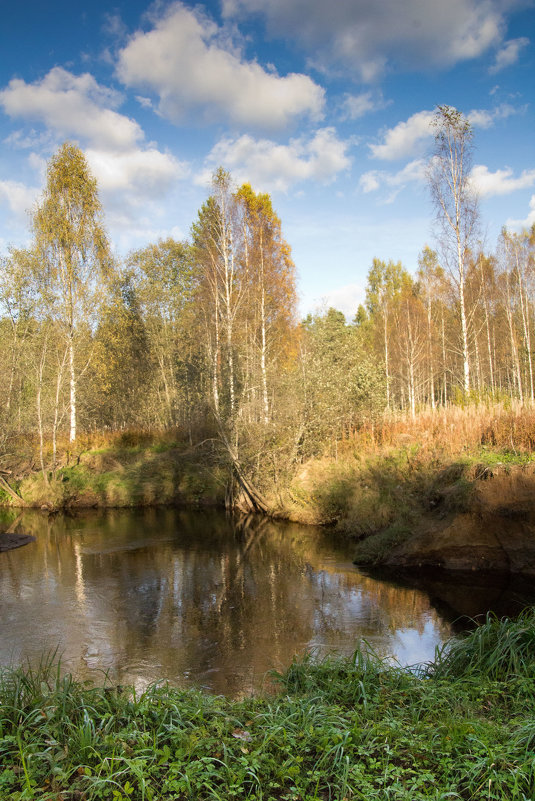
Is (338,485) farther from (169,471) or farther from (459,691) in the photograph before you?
(459,691)

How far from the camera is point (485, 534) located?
37.6 feet

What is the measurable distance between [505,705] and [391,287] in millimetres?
47679

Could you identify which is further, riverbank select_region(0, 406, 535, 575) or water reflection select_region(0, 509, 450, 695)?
riverbank select_region(0, 406, 535, 575)

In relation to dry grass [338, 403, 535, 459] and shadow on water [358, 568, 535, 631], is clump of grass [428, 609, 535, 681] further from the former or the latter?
dry grass [338, 403, 535, 459]

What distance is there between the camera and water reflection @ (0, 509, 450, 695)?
727 cm

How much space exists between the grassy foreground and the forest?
40.8 feet

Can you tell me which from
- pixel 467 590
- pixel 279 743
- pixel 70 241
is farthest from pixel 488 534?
pixel 70 241

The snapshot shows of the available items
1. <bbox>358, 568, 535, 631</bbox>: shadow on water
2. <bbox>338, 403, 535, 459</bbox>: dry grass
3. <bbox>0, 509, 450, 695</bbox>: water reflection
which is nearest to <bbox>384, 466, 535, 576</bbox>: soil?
<bbox>358, 568, 535, 631</bbox>: shadow on water

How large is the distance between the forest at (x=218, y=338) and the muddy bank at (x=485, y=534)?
476 cm

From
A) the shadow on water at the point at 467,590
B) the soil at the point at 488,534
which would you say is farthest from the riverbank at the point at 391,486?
the shadow on water at the point at 467,590

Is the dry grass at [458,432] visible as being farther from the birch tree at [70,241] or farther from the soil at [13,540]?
the birch tree at [70,241]

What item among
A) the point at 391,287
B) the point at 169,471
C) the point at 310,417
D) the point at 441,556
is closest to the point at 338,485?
the point at 310,417

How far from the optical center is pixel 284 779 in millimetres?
3393

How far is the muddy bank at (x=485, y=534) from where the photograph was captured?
10977 mm
